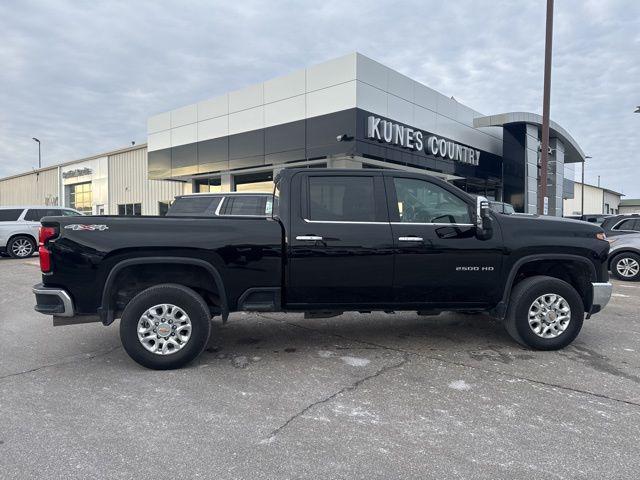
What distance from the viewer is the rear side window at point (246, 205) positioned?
8758 millimetres

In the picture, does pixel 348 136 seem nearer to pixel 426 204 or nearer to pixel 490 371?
pixel 426 204

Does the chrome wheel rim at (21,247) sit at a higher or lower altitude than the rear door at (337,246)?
lower

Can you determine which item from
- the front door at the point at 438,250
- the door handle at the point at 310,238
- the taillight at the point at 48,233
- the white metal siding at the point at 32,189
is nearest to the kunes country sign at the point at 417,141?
the front door at the point at 438,250

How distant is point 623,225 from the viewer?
36.5ft

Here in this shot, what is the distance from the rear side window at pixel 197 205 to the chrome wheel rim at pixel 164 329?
4.73 meters

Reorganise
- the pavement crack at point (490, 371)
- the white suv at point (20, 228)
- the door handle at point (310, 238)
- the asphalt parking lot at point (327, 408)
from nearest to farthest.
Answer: the asphalt parking lot at point (327, 408) < the pavement crack at point (490, 371) < the door handle at point (310, 238) < the white suv at point (20, 228)

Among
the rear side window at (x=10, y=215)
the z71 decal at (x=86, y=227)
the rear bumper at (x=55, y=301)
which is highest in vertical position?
the rear side window at (x=10, y=215)

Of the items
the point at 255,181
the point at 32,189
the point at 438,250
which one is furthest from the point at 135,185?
the point at 438,250

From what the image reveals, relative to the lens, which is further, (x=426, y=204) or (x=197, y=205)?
(x=197, y=205)

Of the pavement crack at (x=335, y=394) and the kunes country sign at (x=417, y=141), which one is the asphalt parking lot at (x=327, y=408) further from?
the kunes country sign at (x=417, y=141)

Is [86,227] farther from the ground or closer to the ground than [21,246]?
farther from the ground

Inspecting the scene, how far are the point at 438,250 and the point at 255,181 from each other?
1663 cm

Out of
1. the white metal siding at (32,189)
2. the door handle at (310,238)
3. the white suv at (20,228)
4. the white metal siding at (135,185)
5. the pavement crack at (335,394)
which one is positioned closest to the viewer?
the pavement crack at (335,394)

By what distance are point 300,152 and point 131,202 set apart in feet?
66.8
